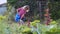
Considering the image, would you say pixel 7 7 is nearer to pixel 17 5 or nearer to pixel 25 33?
pixel 17 5

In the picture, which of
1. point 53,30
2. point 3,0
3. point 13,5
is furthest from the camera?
point 3,0

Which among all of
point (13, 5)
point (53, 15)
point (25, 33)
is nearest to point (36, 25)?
point (25, 33)

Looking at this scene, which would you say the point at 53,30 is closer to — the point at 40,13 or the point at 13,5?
the point at 40,13

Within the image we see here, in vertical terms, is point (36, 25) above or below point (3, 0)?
below

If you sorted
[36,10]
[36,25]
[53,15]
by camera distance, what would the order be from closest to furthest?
[36,25], [53,15], [36,10]

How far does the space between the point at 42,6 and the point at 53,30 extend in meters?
10.1

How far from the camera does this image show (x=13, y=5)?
1280 centimetres

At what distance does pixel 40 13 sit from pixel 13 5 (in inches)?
72.0

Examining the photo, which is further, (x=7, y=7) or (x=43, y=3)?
(x=7, y=7)

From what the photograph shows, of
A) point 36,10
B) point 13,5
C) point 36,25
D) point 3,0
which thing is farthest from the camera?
point 3,0

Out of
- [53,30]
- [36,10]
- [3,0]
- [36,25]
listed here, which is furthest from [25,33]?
[3,0]

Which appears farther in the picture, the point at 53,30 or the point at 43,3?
the point at 43,3

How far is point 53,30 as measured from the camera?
154cm

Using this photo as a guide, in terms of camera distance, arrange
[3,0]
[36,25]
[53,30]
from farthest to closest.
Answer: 1. [3,0]
2. [36,25]
3. [53,30]
